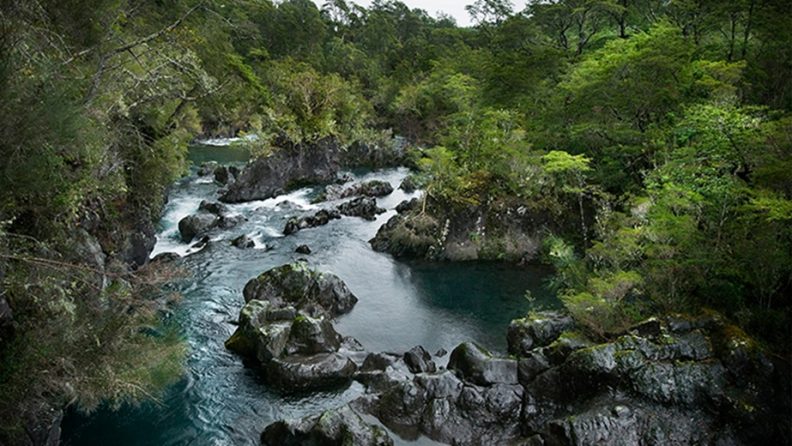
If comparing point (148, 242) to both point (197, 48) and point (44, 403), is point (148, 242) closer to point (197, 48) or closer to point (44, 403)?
point (44, 403)

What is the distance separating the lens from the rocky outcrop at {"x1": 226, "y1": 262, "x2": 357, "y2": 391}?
1240 cm

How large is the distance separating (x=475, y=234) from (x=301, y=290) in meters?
9.95

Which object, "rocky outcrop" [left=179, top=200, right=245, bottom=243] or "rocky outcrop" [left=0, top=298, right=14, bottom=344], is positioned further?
"rocky outcrop" [left=179, top=200, right=245, bottom=243]

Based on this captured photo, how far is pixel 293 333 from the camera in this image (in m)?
13.5

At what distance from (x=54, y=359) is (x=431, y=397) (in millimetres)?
7703

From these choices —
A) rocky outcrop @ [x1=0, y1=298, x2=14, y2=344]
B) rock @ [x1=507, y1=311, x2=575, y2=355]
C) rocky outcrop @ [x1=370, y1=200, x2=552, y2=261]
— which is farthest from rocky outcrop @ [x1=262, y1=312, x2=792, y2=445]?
rocky outcrop @ [x1=370, y1=200, x2=552, y2=261]

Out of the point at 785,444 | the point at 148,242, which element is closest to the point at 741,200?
the point at 785,444

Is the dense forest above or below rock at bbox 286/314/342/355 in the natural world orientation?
above

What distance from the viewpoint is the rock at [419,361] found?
13.1m

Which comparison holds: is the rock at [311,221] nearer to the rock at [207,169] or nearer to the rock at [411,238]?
the rock at [411,238]

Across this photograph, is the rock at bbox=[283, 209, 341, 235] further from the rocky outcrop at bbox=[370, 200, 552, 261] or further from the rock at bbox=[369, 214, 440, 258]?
the rocky outcrop at bbox=[370, 200, 552, 261]

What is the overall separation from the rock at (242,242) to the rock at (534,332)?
13.8m

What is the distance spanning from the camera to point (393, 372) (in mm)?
12695

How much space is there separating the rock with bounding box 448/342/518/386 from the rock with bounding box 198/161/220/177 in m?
30.0
